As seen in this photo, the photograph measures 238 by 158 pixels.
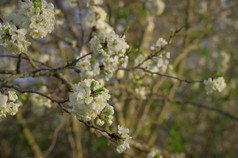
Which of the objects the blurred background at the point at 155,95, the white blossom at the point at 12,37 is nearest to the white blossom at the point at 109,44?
the white blossom at the point at 12,37

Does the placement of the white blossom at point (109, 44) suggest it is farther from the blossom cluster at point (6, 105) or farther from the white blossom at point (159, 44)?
the blossom cluster at point (6, 105)

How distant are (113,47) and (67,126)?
3.51m

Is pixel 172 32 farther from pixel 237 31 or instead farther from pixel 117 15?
pixel 237 31

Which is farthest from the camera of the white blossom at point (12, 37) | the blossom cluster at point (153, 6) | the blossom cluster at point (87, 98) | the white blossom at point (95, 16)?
the blossom cluster at point (153, 6)

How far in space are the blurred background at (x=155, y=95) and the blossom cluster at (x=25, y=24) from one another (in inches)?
65.1

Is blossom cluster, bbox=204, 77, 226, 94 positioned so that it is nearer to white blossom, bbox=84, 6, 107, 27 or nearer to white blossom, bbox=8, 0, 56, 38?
white blossom, bbox=84, 6, 107, 27

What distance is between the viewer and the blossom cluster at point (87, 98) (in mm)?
1361

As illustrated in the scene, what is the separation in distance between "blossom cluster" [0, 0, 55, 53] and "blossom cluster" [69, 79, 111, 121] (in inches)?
22.0

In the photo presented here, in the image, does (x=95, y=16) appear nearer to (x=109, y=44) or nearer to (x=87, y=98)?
(x=109, y=44)

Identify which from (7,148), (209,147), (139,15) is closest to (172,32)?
(139,15)

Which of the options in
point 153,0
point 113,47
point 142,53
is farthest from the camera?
point 153,0

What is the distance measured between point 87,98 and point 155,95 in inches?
121

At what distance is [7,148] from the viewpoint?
24.3 ft

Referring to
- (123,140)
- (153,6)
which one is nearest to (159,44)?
(123,140)
